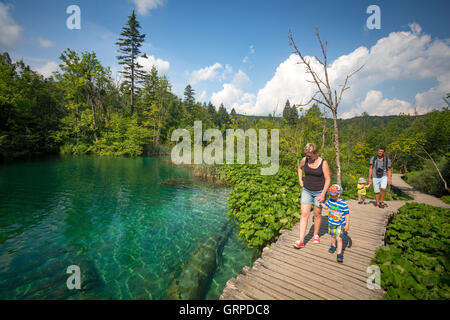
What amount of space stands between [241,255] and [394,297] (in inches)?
138

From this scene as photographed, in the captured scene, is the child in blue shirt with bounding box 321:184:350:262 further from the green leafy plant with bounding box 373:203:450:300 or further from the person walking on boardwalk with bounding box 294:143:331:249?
the green leafy plant with bounding box 373:203:450:300

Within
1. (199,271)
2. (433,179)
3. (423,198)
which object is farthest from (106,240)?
(433,179)

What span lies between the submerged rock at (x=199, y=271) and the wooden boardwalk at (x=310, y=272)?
1.39m

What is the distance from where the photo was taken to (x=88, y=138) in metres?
28.4

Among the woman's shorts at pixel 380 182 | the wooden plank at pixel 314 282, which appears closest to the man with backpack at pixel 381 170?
the woman's shorts at pixel 380 182

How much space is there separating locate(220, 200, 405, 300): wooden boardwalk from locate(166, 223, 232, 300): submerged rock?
4.56 feet

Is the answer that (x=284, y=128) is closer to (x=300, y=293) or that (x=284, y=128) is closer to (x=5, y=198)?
(x=300, y=293)

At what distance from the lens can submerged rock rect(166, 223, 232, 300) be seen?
3717 millimetres

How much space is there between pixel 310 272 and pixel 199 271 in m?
2.65

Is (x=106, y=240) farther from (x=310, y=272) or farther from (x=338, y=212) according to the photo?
(x=338, y=212)

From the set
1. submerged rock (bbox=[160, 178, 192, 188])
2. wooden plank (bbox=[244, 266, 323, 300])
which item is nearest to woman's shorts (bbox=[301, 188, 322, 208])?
wooden plank (bbox=[244, 266, 323, 300])

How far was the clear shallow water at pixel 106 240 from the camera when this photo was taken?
391 centimetres

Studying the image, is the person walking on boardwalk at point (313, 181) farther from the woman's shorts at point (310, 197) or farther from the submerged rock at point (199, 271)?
the submerged rock at point (199, 271)
